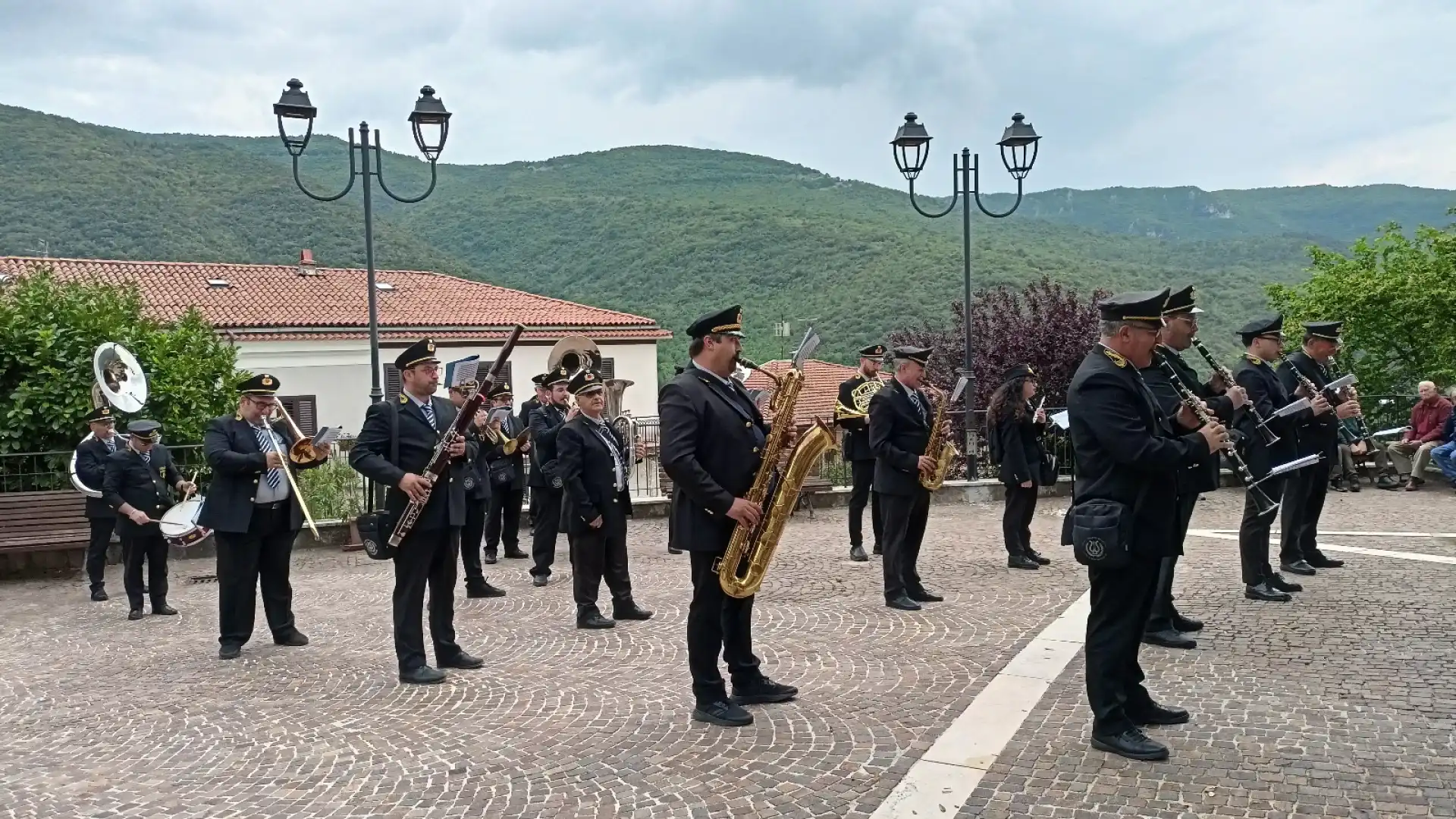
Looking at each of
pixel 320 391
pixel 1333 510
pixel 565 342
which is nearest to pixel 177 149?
pixel 320 391

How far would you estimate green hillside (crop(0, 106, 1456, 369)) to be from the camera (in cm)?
5206

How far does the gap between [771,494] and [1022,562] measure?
195 inches

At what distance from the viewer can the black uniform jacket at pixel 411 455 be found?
6.44 meters

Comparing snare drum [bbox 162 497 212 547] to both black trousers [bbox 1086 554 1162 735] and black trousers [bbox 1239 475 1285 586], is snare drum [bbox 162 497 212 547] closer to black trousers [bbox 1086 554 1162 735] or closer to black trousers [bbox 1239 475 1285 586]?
black trousers [bbox 1086 554 1162 735]

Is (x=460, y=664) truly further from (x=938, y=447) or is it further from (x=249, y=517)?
(x=938, y=447)

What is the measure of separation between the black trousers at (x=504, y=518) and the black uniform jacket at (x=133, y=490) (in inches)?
117

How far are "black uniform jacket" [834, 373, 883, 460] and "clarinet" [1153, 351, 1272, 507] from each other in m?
4.33

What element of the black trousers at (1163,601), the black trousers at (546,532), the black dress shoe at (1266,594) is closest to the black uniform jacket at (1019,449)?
the black dress shoe at (1266,594)

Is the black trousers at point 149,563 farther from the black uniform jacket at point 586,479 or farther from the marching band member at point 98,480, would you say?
the black uniform jacket at point 586,479

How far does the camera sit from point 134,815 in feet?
14.8

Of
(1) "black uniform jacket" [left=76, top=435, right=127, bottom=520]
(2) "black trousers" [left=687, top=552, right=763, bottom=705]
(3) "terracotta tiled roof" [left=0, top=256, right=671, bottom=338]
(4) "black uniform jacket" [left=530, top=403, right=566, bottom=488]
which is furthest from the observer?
(3) "terracotta tiled roof" [left=0, top=256, right=671, bottom=338]

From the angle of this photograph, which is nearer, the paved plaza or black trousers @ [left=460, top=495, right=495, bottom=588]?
the paved plaza

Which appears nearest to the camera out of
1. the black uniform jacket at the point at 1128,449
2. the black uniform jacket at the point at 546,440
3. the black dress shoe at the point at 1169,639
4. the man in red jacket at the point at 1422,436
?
the black uniform jacket at the point at 1128,449

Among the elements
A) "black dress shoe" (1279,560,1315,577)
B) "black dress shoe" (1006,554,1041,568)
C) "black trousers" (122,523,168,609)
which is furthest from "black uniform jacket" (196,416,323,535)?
"black dress shoe" (1279,560,1315,577)
